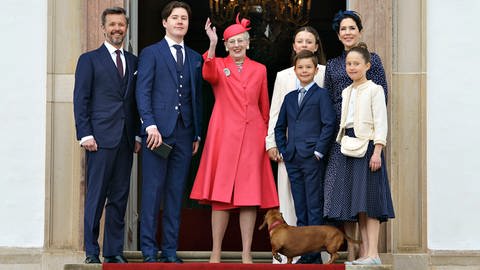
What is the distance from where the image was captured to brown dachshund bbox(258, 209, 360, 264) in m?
9.38

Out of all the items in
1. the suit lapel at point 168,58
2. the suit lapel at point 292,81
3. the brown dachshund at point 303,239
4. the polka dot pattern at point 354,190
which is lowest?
the brown dachshund at point 303,239

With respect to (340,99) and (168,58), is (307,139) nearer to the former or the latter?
(340,99)

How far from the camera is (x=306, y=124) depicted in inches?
385

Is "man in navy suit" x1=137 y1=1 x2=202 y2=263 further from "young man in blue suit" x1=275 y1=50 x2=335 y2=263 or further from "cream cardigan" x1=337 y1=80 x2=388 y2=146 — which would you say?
"cream cardigan" x1=337 y1=80 x2=388 y2=146

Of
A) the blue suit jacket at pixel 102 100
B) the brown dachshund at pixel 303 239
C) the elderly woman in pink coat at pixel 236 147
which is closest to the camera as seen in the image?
the brown dachshund at pixel 303 239

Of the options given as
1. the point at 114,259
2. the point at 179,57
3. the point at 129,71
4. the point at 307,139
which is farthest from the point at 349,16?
the point at 114,259

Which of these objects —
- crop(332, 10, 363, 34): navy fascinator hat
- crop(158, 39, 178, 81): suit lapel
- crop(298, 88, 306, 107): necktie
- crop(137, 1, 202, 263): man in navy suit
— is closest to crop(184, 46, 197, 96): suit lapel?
crop(137, 1, 202, 263): man in navy suit

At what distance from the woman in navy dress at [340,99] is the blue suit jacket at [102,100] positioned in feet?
4.88

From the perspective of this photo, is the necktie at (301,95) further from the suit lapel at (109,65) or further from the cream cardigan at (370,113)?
the suit lapel at (109,65)

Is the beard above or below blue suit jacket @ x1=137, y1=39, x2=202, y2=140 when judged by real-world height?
above

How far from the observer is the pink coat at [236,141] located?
32.7ft

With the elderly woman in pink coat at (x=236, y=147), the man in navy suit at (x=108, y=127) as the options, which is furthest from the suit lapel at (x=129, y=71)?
the elderly woman in pink coat at (x=236, y=147)
